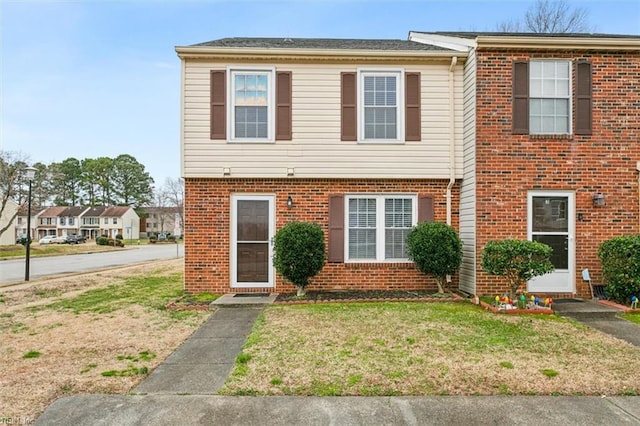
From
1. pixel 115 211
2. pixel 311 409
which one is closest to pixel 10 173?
pixel 115 211

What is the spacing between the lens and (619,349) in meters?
4.31

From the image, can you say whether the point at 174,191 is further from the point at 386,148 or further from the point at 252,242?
the point at 386,148

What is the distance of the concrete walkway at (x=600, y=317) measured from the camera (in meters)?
5.03

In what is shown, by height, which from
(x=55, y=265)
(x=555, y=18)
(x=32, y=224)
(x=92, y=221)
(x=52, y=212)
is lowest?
(x=55, y=265)

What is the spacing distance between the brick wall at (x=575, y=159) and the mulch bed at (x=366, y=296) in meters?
1.55

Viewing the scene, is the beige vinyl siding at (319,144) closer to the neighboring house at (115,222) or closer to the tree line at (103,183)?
the neighboring house at (115,222)

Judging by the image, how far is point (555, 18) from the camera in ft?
53.0

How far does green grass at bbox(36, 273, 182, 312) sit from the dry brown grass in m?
0.12

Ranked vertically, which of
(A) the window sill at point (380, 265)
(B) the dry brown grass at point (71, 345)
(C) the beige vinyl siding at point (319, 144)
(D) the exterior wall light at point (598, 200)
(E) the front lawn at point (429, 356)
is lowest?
(B) the dry brown grass at point (71, 345)

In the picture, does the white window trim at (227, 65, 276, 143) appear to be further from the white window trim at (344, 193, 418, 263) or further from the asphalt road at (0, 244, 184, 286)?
the asphalt road at (0, 244, 184, 286)

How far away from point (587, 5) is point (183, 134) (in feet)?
58.9

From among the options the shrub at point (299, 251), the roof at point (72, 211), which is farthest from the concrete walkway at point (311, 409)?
the roof at point (72, 211)

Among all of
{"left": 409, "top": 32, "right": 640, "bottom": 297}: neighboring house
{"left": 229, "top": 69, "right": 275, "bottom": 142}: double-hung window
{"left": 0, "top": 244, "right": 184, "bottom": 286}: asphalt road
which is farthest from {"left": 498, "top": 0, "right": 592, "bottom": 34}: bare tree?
{"left": 0, "top": 244, "right": 184, "bottom": 286}: asphalt road

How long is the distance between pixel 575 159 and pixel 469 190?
6.92ft
